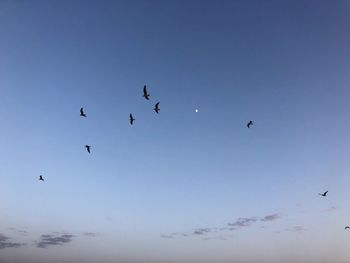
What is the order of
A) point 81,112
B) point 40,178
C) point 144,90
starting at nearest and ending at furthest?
point 144,90, point 81,112, point 40,178

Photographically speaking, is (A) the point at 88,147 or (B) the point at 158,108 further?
(A) the point at 88,147

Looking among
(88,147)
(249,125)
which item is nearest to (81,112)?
(88,147)

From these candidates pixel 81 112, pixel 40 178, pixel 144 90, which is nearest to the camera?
pixel 144 90

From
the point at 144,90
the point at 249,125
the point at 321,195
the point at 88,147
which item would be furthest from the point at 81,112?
the point at 321,195

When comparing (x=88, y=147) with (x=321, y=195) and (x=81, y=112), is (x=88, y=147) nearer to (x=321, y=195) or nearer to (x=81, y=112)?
(x=81, y=112)

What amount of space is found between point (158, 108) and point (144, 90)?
11.0 ft

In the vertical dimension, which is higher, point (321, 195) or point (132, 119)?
point (132, 119)

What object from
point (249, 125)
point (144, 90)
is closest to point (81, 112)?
point (144, 90)

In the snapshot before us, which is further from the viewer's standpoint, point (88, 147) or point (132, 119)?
point (88, 147)

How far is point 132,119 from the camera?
54.3 m

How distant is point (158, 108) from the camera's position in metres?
53.2

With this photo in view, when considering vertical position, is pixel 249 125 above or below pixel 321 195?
above

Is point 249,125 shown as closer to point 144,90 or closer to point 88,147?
point 144,90

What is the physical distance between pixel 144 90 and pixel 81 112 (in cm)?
1030
